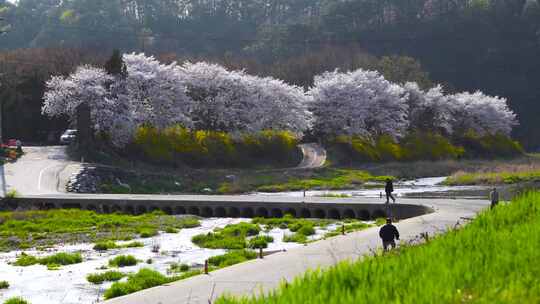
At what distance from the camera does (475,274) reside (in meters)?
14.3

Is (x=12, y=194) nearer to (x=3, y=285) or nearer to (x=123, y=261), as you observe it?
(x=123, y=261)

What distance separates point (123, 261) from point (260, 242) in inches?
261

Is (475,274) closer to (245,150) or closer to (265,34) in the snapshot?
(245,150)

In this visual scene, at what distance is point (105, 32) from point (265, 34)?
36.9 meters

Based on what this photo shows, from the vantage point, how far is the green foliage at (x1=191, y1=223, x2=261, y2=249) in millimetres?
34625

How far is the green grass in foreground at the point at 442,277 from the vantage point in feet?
42.0

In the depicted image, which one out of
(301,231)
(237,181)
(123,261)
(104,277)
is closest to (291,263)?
(104,277)

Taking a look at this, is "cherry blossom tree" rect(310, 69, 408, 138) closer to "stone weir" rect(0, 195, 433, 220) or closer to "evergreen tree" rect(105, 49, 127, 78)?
"evergreen tree" rect(105, 49, 127, 78)

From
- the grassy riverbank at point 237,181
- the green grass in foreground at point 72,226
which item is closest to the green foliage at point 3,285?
the green grass in foreground at point 72,226

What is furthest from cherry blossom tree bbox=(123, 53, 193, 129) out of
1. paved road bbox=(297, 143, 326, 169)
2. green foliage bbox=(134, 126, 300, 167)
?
paved road bbox=(297, 143, 326, 169)

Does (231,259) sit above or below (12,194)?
below

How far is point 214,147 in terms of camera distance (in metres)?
82.5

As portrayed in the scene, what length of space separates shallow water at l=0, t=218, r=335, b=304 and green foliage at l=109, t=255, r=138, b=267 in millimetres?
352

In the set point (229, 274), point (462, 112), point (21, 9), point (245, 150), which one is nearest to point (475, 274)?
point (229, 274)
